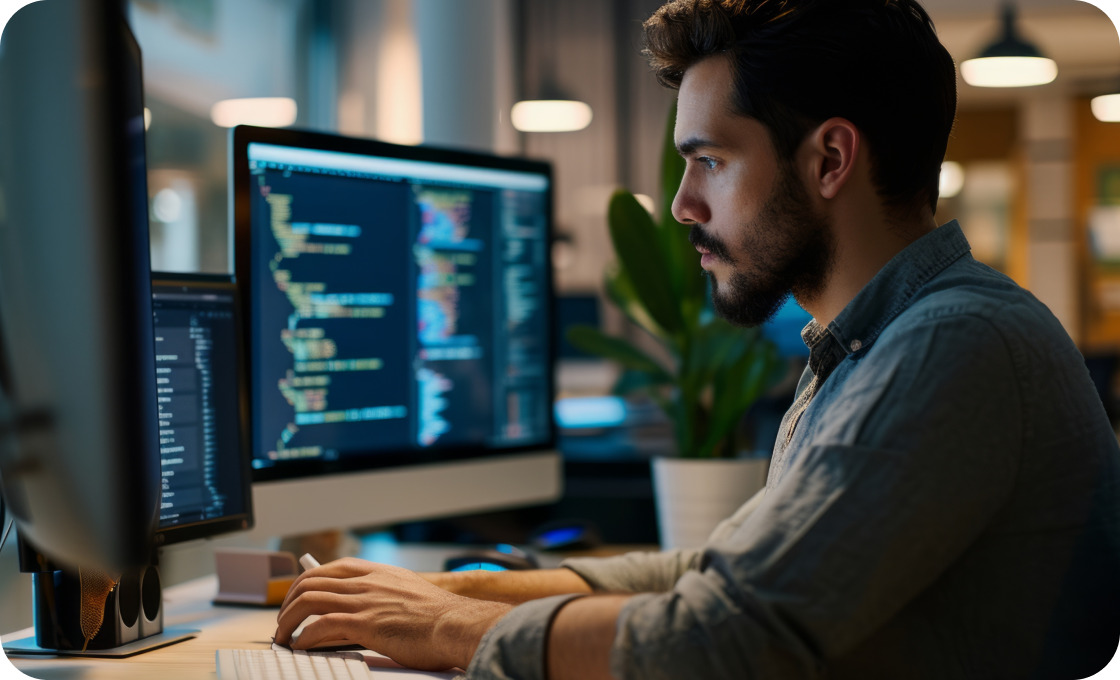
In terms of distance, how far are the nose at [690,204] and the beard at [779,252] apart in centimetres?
2

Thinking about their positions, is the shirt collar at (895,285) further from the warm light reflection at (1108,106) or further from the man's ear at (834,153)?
the warm light reflection at (1108,106)

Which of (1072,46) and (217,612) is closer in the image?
(217,612)

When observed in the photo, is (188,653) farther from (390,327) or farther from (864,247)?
(864,247)

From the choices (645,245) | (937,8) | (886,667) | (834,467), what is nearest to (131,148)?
(834,467)

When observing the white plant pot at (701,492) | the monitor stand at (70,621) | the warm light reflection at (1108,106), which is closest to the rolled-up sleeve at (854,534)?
the monitor stand at (70,621)

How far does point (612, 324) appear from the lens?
475cm

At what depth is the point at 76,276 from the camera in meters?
0.49

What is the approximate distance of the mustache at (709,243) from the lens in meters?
0.99

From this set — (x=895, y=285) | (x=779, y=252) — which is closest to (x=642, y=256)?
(x=779, y=252)

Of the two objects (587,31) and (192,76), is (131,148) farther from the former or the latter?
(587,31)

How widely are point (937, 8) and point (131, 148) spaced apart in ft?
18.8

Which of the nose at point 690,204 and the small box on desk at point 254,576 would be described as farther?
the small box on desk at point 254,576

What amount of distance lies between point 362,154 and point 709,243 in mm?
519

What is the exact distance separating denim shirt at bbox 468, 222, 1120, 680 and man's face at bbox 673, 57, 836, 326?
183 mm
